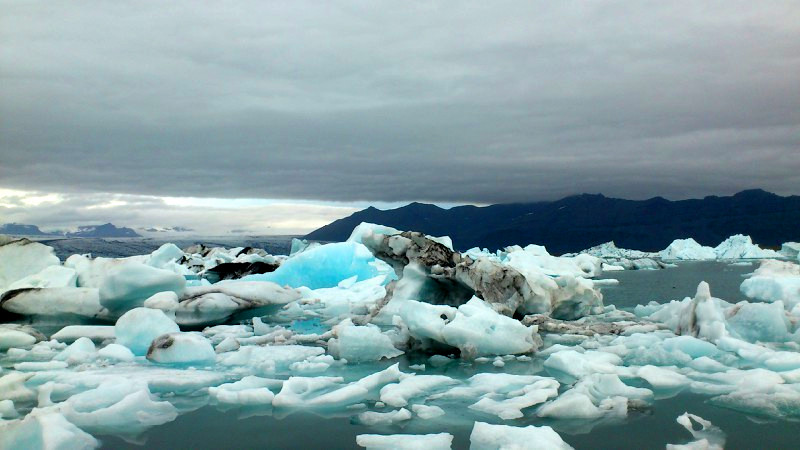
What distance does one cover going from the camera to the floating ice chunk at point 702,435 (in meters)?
4.77

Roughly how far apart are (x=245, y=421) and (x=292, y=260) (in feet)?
50.1

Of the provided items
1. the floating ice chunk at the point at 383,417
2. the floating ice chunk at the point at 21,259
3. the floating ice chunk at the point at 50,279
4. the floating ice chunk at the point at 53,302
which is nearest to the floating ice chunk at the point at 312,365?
the floating ice chunk at the point at 383,417

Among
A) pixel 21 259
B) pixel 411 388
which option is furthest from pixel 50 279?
pixel 411 388

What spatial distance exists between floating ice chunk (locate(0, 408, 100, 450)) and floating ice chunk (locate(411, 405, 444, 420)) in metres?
2.74

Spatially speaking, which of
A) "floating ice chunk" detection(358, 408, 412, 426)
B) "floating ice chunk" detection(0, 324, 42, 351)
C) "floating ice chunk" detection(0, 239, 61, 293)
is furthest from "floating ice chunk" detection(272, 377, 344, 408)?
"floating ice chunk" detection(0, 239, 61, 293)

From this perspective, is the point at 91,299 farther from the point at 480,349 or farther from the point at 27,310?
the point at 480,349

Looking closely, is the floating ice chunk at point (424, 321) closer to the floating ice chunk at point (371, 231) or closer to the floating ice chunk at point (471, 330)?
the floating ice chunk at point (471, 330)

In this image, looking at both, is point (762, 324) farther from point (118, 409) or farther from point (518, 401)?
point (118, 409)

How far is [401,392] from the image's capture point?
643 cm

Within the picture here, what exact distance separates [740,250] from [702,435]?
77088 millimetres

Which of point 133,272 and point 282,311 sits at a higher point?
point 133,272

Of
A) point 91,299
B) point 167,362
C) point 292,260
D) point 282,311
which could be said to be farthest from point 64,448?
point 292,260

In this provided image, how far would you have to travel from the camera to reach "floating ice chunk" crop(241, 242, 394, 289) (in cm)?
2111

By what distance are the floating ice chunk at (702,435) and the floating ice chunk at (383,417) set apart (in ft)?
7.22
